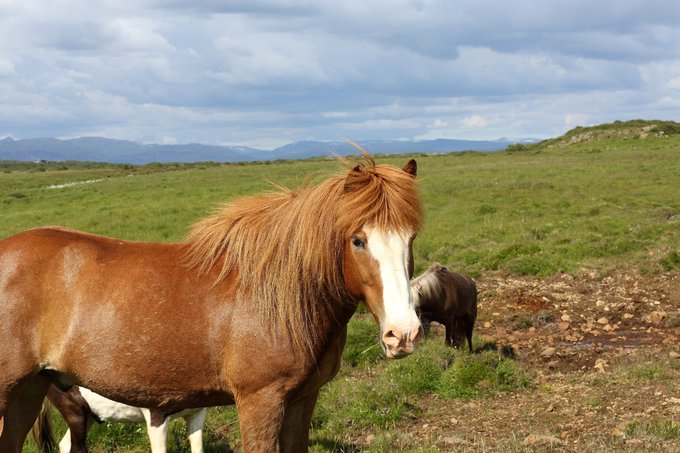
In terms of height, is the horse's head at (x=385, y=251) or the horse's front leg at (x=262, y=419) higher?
the horse's head at (x=385, y=251)

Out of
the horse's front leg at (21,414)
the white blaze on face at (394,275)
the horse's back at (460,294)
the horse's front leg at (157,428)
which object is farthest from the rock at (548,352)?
the horse's front leg at (21,414)

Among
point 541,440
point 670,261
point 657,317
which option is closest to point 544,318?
point 657,317

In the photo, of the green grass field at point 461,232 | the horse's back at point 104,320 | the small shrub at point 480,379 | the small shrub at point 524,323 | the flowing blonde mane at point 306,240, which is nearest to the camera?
the flowing blonde mane at point 306,240

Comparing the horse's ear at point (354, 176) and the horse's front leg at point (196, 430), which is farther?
the horse's front leg at point (196, 430)

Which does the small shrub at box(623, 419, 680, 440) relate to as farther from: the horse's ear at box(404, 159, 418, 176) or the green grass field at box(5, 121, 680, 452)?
the horse's ear at box(404, 159, 418, 176)

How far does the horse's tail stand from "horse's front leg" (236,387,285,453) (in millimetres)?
2920

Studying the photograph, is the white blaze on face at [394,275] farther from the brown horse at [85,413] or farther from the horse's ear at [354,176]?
the brown horse at [85,413]

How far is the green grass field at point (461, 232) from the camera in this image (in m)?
6.77

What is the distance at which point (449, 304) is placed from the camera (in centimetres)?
968

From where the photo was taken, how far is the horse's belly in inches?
219

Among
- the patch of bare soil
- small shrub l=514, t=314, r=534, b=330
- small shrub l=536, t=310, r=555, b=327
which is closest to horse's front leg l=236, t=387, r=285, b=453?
the patch of bare soil

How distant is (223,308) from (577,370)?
5.93 meters

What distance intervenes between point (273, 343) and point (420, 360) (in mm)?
4697

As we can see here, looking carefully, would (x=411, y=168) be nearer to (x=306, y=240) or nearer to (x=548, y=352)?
(x=306, y=240)
